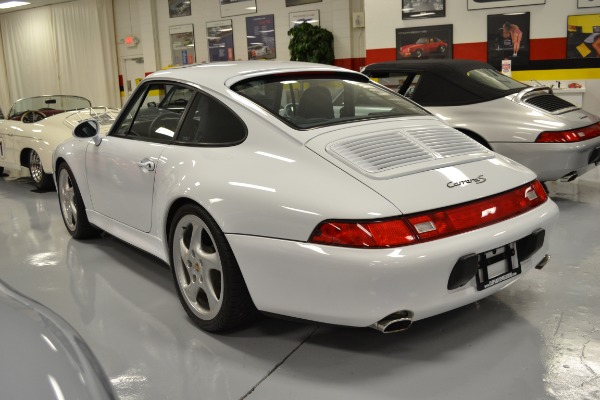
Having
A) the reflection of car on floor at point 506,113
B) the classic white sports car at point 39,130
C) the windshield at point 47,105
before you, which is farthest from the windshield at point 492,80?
the windshield at point 47,105

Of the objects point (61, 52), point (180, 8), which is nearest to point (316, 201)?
point (180, 8)

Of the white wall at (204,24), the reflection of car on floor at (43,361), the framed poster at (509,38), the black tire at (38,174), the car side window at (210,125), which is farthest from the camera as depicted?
the white wall at (204,24)

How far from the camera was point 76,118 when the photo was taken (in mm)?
6676

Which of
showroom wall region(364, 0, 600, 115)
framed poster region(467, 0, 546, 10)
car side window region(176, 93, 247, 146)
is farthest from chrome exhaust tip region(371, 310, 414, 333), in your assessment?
framed poster region(467, 0, 546, 10)

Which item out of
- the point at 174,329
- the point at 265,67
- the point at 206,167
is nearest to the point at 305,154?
the point at 206,167

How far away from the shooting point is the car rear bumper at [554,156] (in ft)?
15.2

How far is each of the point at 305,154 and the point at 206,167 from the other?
0.49 metres

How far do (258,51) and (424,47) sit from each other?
4474mm

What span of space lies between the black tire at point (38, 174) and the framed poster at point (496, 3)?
647 centimetres

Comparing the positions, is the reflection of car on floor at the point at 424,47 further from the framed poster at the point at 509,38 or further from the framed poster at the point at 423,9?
the framed poster at the point at 509,38

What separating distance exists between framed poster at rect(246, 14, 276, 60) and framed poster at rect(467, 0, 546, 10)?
470cm

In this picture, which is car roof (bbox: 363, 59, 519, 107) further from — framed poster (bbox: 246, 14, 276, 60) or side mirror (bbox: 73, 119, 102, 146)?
framed poster (bbox: 246, 14, 276, 60)

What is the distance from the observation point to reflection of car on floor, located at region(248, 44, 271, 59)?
1255 centimetres

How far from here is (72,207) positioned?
4.34 meters
